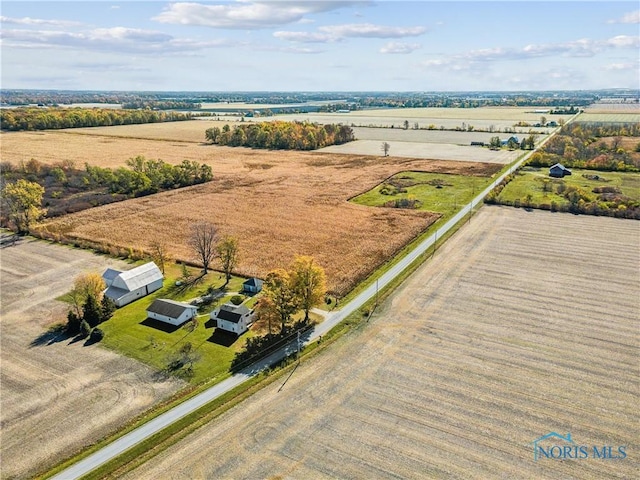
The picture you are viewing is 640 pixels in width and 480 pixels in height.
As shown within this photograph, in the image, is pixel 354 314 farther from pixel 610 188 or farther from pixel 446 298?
pixel 610 188

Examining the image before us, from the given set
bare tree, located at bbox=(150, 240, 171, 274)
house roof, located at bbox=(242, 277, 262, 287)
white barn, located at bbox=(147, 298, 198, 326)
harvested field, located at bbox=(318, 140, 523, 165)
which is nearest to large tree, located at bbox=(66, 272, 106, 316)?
white barn, located at bbox=(147, 298, 198, 326)

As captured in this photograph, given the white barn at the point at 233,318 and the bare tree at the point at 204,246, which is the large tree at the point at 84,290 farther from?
the white barn at the point at 233,318

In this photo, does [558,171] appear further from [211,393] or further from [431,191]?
[211,393]

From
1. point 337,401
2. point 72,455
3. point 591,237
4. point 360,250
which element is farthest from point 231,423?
point 591,237

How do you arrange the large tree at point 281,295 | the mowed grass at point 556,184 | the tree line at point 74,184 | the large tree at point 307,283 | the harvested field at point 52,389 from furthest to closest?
1. the mowed grass at point 556,184
2. the tree line at point 74,184
3. the large tree at point 307,283
4. the large tree at point 281,295
5. the harvested field at point 52,389

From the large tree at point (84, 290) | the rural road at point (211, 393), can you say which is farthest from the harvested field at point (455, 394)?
the large tree at point (84, 290)
